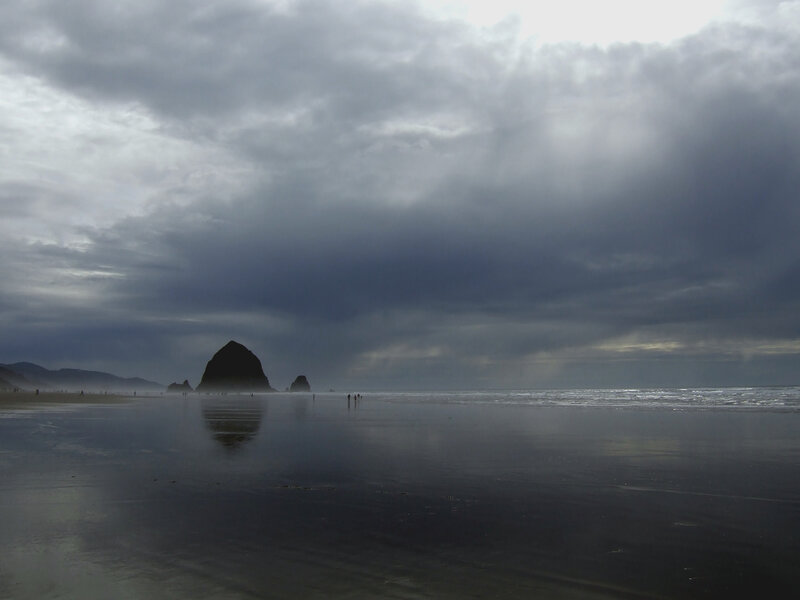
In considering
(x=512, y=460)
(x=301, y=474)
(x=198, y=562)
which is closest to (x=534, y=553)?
(x=198, y=562)

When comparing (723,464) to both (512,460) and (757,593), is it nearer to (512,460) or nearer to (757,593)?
(512,460)

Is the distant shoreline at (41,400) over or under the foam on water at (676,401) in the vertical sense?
over

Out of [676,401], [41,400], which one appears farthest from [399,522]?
[41,400]

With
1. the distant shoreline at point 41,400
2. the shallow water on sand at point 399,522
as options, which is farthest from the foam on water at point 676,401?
the distant shoreline at point 41,400

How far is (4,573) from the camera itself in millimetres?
10438

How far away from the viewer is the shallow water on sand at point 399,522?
10.1 meters

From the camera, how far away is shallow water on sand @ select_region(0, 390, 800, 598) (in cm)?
1013

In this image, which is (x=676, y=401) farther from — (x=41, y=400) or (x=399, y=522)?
(x=41, y=400)

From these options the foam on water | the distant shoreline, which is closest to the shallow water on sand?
the foam on water

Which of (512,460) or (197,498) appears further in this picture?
(512,460)

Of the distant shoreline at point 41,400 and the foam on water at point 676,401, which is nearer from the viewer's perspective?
the foam on water at point 676,401

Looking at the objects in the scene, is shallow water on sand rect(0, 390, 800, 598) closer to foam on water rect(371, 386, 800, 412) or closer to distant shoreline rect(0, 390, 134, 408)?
foam on water rect(371, 386, 800, 412)

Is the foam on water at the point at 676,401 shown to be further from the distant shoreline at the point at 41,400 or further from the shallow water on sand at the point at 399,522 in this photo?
the distant shoreline at the point at 41,400

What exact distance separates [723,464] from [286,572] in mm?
20246
